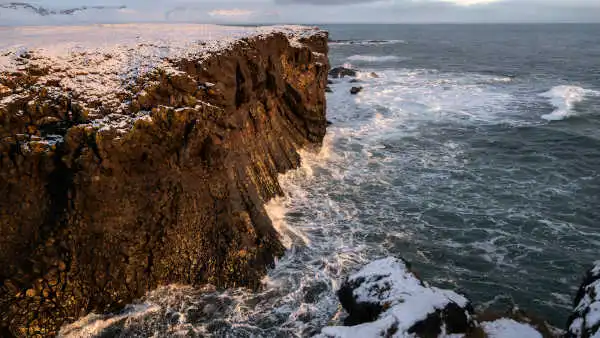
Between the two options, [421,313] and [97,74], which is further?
[97,74]

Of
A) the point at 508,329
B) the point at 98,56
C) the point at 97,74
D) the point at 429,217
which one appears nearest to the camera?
the point at 508,329

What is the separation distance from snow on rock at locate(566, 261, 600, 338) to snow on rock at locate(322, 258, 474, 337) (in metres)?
2.36

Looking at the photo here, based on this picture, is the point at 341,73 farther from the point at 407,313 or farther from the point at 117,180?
the point at 407,313

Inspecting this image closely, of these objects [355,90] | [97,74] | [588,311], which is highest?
[97,74]

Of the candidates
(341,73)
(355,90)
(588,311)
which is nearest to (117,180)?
(588,311)

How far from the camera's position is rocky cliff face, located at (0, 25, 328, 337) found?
39.5ft

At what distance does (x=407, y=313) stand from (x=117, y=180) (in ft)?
30.2

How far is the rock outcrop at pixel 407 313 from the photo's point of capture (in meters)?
10.1

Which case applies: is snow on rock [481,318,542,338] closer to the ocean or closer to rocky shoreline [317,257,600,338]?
rocky shoreline [317,257,600,338]

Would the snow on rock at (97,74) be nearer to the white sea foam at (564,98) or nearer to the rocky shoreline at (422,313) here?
the rocky shoreline at (422,313)

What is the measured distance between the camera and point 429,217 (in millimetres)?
19656

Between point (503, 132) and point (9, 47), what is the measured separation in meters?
32.3

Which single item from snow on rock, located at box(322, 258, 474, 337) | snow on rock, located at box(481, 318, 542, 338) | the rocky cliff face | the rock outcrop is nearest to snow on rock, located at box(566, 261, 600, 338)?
snow on rock, located at box(481, 318, 542, 338)

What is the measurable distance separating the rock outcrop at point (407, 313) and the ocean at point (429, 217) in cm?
155
